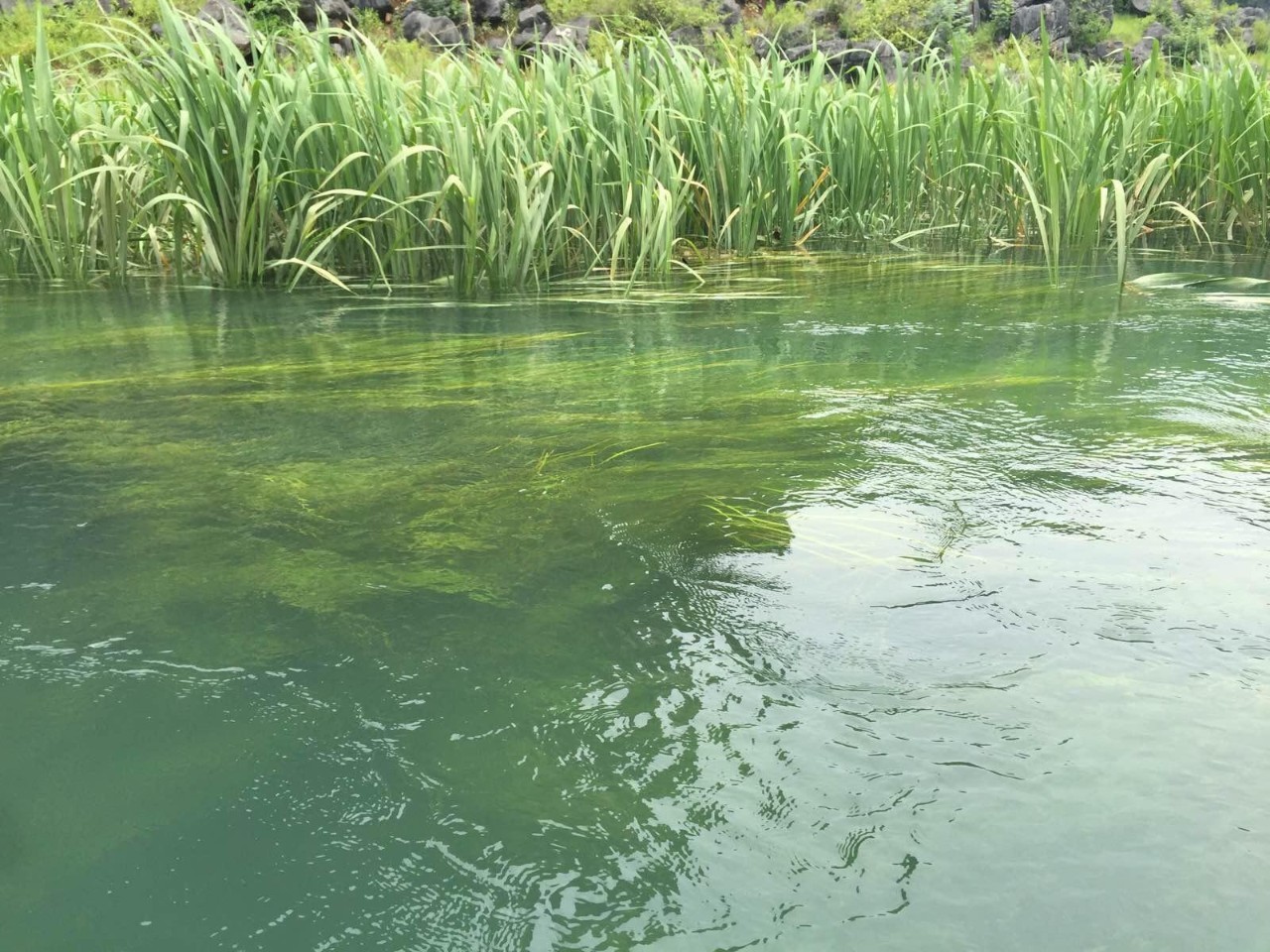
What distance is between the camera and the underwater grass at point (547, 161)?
2676mm

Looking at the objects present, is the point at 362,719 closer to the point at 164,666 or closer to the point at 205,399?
the point at 164,666

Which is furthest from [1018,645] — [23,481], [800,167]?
[800,167]

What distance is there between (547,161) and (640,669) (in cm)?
235

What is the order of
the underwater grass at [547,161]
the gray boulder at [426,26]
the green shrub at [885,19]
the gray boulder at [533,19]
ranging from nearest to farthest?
1. the underwater grass at [547,161]
2. the gray boulder at [426,26]
3. the gray boulder at [533,19]
4. the green shrub at [885,19]

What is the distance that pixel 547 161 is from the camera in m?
2.89

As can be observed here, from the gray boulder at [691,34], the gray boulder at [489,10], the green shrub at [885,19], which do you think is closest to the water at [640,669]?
the gray boulder at [691,34]

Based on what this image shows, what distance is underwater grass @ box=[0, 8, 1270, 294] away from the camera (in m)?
2.68

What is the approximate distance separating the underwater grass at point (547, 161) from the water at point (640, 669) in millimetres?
1278

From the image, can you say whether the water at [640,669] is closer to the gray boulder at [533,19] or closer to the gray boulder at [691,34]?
the gray boulder at [691,34]

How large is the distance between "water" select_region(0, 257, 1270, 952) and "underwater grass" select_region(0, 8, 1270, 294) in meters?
1.28

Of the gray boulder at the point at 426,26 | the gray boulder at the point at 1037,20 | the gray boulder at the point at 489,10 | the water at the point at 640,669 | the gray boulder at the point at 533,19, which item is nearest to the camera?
the water at the point at 640,669

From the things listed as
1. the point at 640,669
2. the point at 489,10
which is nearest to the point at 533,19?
the point at 489,10

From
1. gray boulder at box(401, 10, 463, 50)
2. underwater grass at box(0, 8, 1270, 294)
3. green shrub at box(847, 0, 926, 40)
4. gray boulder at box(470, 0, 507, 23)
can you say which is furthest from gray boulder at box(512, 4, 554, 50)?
underwater grass at box(0, 8, 1270, 294)

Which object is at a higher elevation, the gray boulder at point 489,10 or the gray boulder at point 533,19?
the gray boulder at point 489,10
